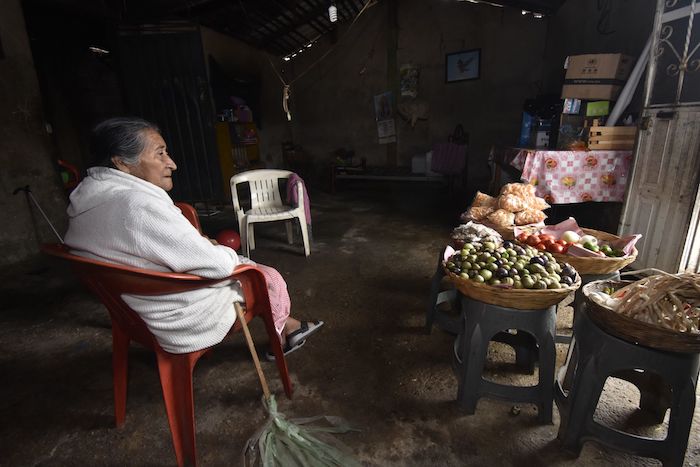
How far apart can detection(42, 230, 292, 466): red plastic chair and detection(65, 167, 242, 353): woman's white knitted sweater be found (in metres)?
0.06

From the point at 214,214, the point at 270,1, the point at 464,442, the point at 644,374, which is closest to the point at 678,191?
the point at 644,374

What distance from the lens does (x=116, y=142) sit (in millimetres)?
1604

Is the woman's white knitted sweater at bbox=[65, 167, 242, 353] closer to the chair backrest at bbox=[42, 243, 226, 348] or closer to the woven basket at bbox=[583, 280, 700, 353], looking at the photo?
the chair backrest at bbox=[42, 243, 226, 348]

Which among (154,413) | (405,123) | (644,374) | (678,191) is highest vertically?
(405,123)

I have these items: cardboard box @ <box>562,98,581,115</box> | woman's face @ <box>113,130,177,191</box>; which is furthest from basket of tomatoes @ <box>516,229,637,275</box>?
woman's face @ <box>113,130,177,191</box>

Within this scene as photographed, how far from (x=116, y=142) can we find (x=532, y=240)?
2.53m

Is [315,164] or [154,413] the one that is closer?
[154,413]

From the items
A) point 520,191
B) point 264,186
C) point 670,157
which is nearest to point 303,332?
point 520,191

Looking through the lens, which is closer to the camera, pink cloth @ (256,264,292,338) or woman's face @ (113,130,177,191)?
woman's face @ (113,130,177,191)

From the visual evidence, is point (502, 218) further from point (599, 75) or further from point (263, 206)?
point (263, 206)

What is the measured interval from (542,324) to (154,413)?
7.27ft

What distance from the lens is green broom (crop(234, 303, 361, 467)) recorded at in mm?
1610

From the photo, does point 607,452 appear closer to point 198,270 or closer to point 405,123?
point 198,270

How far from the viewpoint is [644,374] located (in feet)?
6.20
